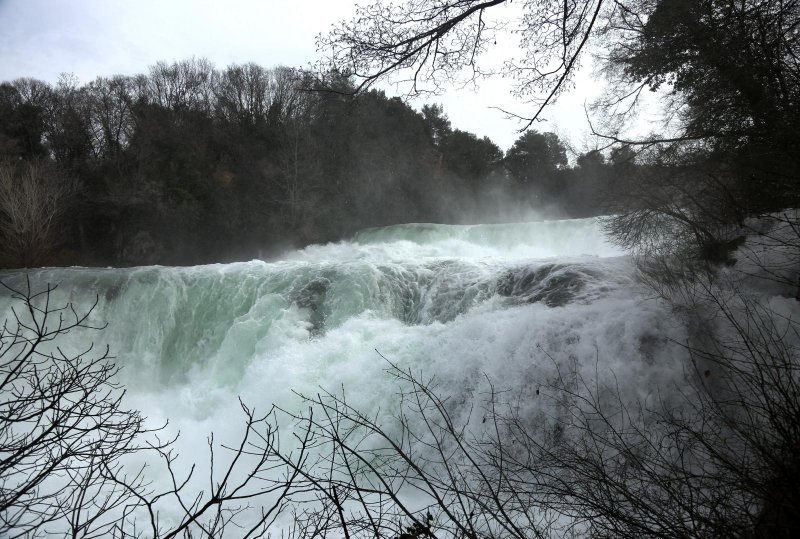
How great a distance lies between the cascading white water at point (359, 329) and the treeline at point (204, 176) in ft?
24.5

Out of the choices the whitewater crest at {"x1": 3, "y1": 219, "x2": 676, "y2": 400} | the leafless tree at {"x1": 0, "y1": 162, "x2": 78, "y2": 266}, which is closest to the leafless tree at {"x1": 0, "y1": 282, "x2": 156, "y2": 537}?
the whitewater crest at {"x1": 3, "y1": 219, "x2": 676, "y2": 400}

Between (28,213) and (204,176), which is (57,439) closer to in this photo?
(28,213)

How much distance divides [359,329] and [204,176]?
16246mm

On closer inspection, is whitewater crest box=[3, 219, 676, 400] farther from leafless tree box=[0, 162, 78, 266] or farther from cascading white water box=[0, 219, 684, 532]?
leafless tree box=[0, 162, 78, 266]

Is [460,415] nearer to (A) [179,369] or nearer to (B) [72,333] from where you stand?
(A) [179,369]

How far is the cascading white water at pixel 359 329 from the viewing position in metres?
5.13

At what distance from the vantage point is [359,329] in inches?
314

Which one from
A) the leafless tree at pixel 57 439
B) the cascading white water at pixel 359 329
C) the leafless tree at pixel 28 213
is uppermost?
the leafless tree at pixel 28 213

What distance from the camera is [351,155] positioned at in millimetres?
24234

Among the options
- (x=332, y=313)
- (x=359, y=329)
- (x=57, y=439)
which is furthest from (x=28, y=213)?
(x=57, y=439)

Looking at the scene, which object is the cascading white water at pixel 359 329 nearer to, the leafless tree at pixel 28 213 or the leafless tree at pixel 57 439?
the leafless tree at pixel 57 439

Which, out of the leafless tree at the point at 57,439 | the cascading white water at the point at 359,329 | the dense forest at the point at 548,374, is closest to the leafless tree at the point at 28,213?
the cascading white water at the point at 359,329

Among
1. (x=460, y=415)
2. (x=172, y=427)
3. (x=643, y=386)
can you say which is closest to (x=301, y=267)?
(x=172, y=427)

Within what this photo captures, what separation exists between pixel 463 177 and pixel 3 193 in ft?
74.4
